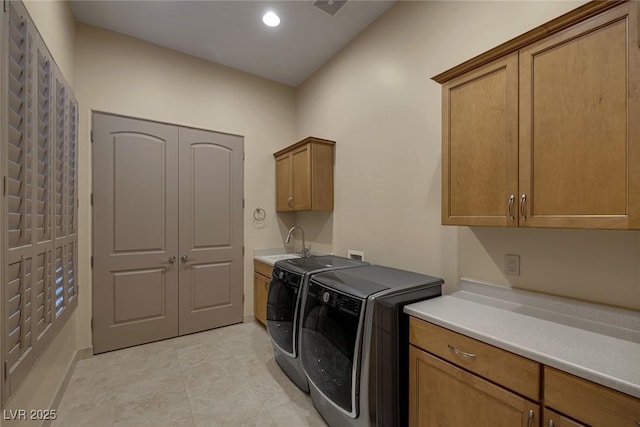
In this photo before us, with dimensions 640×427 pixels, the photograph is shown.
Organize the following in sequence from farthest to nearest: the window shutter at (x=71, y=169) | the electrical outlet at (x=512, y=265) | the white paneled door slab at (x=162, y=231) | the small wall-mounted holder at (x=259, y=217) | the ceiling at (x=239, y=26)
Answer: the small wall-mounted holder at (x=259, y=217) → the white paneled door slab at (x=162, y=231) → the ceiling at (x=239, y=26) → the window shutter at (x=71, y=169) → the electrical outlet at (x=512, y=265)

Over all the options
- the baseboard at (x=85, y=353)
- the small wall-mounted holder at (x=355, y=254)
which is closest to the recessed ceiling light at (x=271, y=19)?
the small wall-mounted holder at (x=355, y=254)

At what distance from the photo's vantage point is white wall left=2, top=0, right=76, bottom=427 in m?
1.49

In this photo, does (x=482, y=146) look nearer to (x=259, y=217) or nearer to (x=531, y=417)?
(x=531, y=417)

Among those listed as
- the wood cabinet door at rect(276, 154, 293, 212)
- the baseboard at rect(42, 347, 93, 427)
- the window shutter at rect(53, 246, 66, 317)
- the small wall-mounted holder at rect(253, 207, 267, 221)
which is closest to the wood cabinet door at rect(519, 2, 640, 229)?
the wood cabinet door at rect(276, 154, 293, 212)

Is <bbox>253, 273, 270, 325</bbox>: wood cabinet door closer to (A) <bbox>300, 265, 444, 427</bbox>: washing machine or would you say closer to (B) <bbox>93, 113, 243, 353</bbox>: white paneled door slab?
(B) <bbox>93, 113, 243, 353</bbox>: white paneled door slab

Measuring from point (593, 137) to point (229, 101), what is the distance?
11.0ft

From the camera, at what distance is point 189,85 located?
3172mm

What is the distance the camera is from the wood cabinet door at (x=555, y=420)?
3.16ft

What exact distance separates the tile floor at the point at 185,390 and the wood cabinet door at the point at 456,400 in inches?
29.5

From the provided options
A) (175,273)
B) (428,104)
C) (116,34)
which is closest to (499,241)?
(428,104)

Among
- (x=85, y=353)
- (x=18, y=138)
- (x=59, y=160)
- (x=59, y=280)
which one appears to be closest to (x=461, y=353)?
(x=18, y=138)

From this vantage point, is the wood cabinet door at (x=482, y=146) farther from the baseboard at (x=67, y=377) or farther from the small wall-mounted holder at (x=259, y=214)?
the baseboard at (x=67, y=377)

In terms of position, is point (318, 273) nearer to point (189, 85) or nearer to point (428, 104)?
point (428, 104)

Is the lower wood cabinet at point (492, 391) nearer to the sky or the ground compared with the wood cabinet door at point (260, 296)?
nearer to the sky
